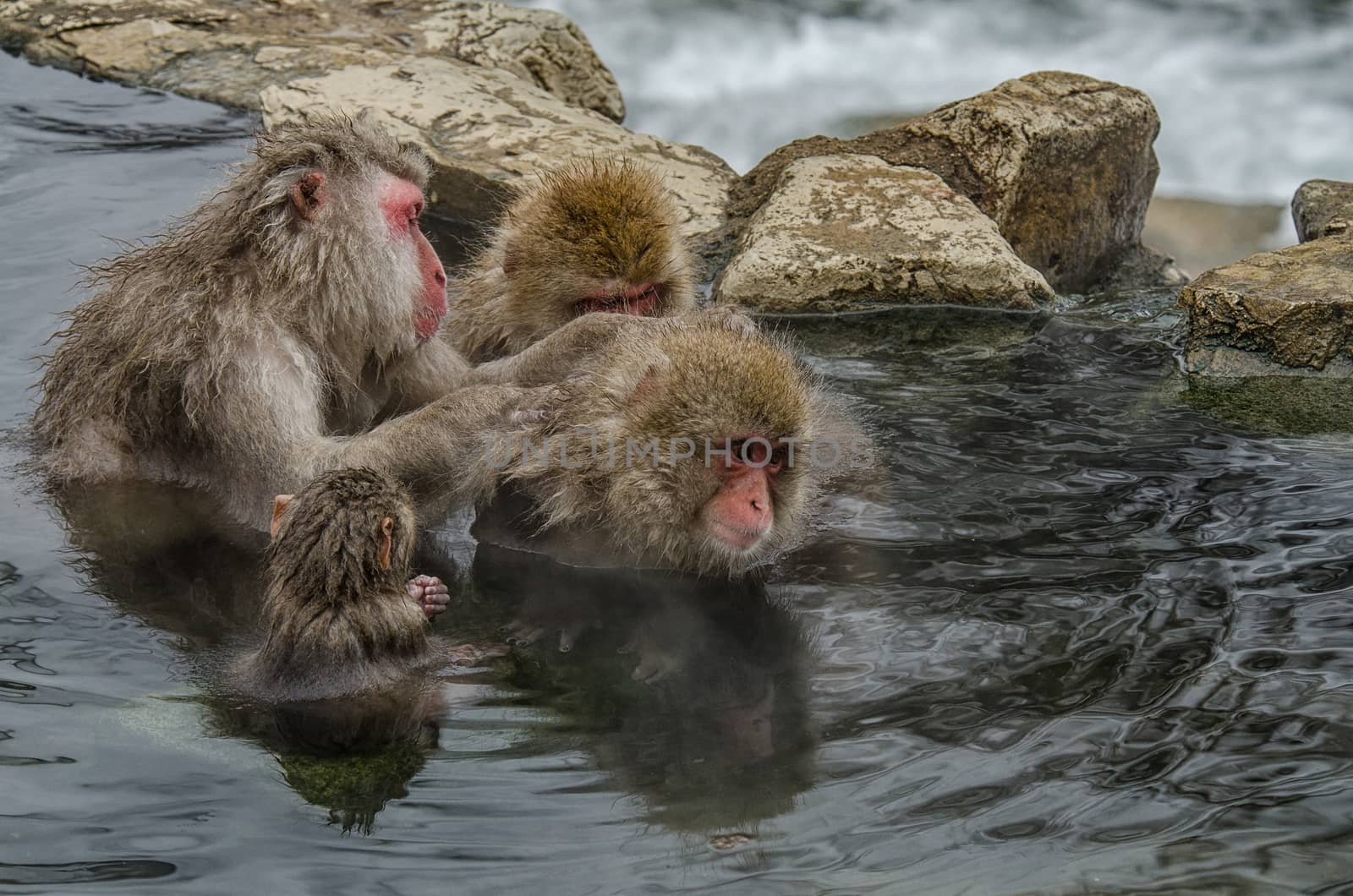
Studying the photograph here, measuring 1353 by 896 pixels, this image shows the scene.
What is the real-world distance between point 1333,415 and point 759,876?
11.4 feet

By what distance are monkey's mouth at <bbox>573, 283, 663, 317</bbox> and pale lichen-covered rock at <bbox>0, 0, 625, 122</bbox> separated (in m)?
4.68

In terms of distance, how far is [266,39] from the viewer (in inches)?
385

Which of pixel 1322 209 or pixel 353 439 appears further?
pixel 1322 209

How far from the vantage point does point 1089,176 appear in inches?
307

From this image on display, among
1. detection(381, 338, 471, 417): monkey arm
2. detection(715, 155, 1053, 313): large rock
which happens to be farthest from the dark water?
detection(715, 155, 1053, 313): large rock

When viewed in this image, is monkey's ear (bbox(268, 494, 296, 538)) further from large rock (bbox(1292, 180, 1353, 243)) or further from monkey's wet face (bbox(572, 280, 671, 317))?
large rock (bbox(1292, 180, 1353, 243))

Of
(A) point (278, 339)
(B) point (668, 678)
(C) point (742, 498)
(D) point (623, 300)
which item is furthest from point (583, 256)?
(B) point (668, 678)

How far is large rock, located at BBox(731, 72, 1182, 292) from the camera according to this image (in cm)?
756

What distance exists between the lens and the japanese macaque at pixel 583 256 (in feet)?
17.0

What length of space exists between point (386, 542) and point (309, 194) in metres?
1.40

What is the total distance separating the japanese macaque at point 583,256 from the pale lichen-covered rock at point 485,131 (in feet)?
6.72

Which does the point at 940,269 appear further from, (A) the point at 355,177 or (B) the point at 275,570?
Result: (B) the point at 275,570

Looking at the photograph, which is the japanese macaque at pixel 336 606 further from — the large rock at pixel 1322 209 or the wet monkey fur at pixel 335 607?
the large rock at pixel 1322 209

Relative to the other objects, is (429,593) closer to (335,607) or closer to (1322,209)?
(335,607)
